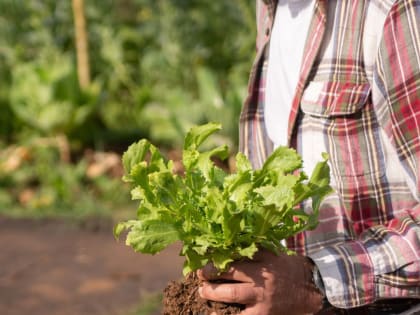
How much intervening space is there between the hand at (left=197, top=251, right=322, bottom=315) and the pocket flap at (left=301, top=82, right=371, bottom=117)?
1.12ft

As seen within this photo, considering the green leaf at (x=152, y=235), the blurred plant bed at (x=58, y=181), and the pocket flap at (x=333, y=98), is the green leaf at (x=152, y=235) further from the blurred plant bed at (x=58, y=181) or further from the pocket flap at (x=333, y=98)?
the blurred plant bed at (x=58, y=181)

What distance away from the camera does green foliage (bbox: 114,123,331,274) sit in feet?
4.59

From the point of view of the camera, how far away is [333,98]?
1658 mm

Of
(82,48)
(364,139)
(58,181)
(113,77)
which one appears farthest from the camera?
(113,77)

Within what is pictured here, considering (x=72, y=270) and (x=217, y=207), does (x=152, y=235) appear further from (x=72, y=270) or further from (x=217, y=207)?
(x=72, y=270)

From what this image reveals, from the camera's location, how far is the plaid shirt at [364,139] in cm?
150

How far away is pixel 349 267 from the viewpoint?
1540mm

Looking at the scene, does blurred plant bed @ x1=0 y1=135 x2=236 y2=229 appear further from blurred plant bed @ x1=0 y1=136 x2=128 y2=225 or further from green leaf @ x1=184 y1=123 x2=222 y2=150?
green leaf @ x1=184 y1=123 x2=222 y2=150

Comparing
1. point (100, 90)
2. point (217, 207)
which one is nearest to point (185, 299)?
point (217, 207)

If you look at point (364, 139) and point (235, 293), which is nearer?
point (235, 293)

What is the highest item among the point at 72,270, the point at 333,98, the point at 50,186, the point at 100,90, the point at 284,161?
the point at 100,90

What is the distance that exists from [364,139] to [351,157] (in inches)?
1.9

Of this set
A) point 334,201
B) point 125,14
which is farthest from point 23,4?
point 334,201

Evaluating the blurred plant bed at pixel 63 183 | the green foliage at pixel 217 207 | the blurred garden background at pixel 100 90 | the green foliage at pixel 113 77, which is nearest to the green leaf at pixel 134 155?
the green foliage at pixel 217 207
